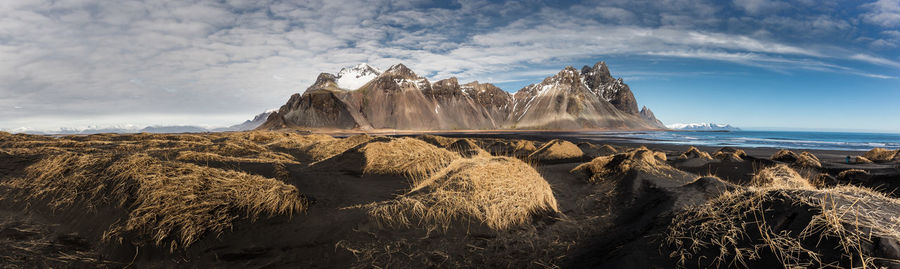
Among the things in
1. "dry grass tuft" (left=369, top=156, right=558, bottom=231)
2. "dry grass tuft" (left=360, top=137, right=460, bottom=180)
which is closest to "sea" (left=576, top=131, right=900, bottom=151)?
"dry grass tuft" (left=360, top=137, right=460, bottom=180)

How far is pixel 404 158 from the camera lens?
38.1 ft

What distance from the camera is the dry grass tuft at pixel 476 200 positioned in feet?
19.4

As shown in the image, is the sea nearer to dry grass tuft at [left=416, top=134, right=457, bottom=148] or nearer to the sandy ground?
dry grass tuft at [left=416, top=134, right=457, bottom=148]

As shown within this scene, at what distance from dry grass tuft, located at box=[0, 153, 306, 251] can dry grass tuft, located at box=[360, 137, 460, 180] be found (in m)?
4.75

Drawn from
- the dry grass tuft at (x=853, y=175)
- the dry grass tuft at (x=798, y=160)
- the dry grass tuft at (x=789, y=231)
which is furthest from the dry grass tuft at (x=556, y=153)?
the dry grass tuft at (x=789, y=231)

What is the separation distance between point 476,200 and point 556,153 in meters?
13.6

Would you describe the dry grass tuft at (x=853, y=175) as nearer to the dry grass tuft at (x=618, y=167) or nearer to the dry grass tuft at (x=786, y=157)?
the dry grass tuft at (x=786, y=157)

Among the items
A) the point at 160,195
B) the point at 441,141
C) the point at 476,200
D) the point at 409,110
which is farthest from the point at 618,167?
the point at 409,110

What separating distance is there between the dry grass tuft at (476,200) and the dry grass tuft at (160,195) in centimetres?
217

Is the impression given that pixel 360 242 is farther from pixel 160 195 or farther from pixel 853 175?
pixel 853 175

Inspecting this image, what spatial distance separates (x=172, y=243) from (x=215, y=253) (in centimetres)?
70

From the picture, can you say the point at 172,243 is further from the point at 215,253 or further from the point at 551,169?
the point at 551,169

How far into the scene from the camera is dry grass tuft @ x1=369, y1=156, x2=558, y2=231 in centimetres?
592

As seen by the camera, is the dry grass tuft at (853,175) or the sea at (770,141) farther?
the sea at (770,141)
